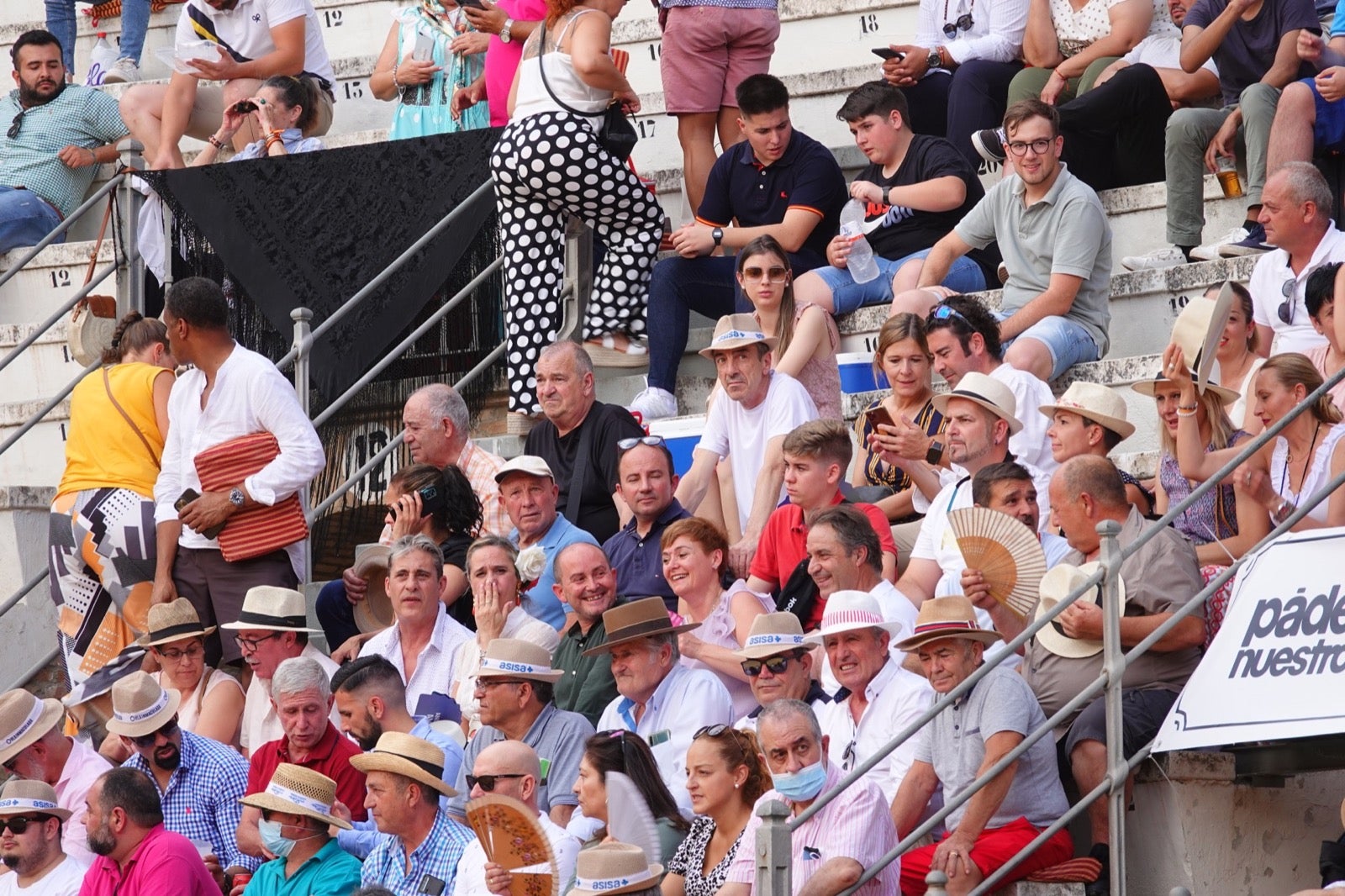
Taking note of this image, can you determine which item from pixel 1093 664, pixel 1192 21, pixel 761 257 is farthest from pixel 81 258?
pixel 1093 664

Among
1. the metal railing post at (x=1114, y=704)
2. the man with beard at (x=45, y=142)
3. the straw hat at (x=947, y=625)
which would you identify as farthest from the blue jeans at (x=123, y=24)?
the metal railing post at (x=1114, y=704)

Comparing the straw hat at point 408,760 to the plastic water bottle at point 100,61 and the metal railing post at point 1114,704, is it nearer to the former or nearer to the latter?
the metal railing post at point 1114,704

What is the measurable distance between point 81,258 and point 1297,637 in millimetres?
7457

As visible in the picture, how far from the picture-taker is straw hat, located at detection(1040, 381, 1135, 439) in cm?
815

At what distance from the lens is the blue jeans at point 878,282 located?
1030cm

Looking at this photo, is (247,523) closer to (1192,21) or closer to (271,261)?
(271,261)

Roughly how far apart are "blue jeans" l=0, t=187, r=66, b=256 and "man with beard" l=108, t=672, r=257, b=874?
15.3 ft

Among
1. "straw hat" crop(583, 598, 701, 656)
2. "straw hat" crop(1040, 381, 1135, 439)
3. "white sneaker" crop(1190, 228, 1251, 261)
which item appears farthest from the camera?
"white sneaker" crop(1190, 228, 1251, 261)

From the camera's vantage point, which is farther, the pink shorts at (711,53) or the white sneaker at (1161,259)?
the pink shorts at (711,53)

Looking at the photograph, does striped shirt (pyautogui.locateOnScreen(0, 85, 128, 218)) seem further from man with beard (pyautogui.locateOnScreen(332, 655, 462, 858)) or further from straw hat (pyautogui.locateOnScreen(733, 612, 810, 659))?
straw hat (pyautogui.locateOnScreen(733, 612, 810, 659))

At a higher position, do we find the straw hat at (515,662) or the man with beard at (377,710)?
the straw hat at (515,662)

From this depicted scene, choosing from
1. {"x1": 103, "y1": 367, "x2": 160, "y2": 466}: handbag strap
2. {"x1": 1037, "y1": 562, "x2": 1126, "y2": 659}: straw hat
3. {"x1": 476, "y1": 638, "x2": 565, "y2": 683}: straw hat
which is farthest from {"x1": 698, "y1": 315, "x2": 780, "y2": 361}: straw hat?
{"x1": 103, "y1": 367, "x2": 160, "y2": 466}: handbag strap

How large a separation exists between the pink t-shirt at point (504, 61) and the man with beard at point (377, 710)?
396 centimetres

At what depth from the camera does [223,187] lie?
36.6 feet
